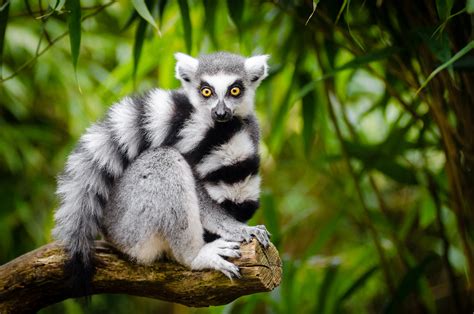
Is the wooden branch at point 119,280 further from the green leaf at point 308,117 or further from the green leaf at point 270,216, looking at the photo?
the green leaf at point 308,117

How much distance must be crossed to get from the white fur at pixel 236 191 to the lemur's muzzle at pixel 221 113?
301mm

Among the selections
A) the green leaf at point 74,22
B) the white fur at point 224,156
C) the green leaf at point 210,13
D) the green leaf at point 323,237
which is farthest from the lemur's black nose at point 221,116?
the green leaf at point 323,237

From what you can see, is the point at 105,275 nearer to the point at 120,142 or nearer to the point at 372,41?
the point at 120,142

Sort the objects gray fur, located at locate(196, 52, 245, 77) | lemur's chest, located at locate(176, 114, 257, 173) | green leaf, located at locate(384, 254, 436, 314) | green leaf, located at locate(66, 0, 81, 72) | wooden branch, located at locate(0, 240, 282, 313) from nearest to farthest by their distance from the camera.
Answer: wooden branch, located at locate(0, 240, 282, 313), lemur's chest, located at locate(176, 114, 257, 173), green leaf, located at locate(66, 0, 81, 72), gray fur, located at locate(196, 52, 245, 77), green leaf, located at locate(384, 254, 436, 314)

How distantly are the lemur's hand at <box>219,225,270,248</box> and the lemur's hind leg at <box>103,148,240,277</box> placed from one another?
0.15 ft

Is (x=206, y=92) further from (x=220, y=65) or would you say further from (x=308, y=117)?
(x=308, y=117)

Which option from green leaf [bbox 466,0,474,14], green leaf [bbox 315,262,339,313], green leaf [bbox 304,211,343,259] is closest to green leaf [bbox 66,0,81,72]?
green leaf [bbox 466,0,474,14]

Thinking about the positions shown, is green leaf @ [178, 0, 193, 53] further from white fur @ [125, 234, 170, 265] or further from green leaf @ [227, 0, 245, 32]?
white fur @ [125, 234, 170, 265]

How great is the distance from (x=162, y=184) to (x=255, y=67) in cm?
89

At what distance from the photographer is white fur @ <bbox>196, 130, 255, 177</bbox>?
274cm

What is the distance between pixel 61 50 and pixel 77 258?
3061 millimetres

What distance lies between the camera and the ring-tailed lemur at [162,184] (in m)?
2.66

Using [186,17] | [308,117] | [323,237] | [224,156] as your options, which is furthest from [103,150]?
[323,237]

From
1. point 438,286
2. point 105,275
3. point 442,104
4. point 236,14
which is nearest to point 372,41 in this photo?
point 442,104
